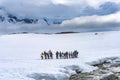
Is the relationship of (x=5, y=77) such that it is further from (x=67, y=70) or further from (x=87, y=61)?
(x=87, y=61)

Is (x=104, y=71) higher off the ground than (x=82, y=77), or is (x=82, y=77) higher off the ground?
(x=82, y=77)

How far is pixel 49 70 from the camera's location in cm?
2566

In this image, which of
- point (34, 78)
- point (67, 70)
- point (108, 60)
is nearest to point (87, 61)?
point (108, 60)

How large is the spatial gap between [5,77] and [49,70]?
400 centimetres

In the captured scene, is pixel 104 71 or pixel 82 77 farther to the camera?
pixel 104 71

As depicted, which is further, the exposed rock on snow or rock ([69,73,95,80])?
rock ([69,73,95,80])

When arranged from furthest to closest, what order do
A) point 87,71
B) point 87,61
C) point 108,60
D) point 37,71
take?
point 108,60
point 87,61
point 87,71
point 37,71

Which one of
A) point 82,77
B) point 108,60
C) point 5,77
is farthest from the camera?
point 108,60

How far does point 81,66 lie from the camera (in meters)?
30.6

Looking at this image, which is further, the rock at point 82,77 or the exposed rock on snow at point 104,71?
the rock at point 82,77

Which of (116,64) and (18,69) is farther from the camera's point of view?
(116,64)

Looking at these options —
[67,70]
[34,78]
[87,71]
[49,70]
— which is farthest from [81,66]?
[34,78]

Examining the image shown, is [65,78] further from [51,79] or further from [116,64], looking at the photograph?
[116,64]

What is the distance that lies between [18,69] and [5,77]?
10.0ft
